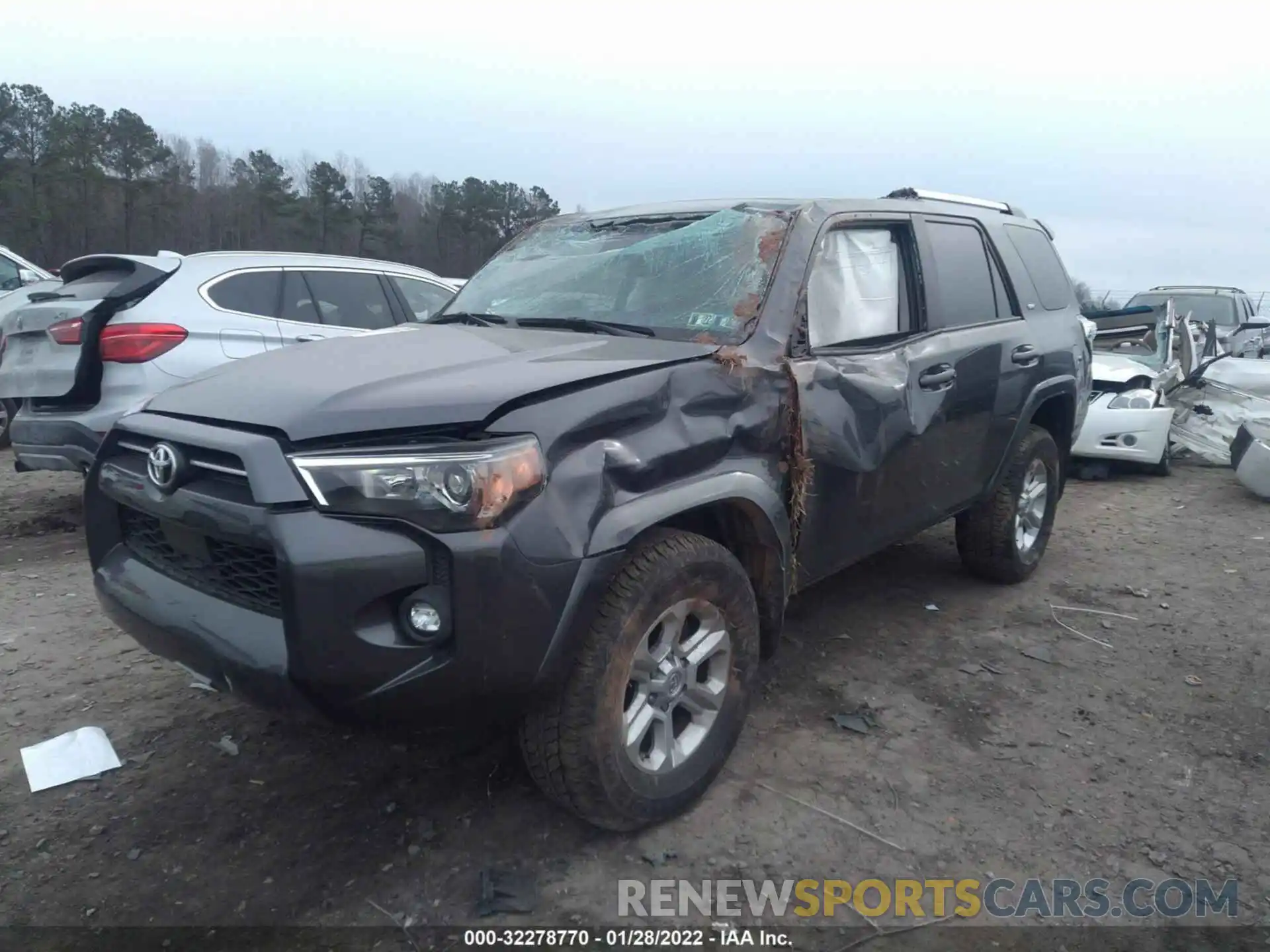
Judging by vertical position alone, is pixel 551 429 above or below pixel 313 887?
above

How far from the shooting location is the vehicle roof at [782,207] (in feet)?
11.4

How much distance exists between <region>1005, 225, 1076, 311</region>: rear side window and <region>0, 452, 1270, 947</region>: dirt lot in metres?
1.75

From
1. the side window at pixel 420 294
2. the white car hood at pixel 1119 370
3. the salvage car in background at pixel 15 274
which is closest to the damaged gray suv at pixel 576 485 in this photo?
the side window at pixel 420 294

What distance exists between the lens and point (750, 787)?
2.96m

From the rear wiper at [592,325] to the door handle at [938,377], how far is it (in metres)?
1.24

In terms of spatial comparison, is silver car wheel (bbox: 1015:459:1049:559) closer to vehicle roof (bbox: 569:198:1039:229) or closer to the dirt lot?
the dirt lot

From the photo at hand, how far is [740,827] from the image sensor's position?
274cm

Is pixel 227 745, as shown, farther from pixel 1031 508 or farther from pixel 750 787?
pixel 1031 508

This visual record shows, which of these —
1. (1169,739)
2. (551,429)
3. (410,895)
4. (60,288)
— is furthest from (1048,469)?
(60,288)

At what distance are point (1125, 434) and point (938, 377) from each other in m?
5.29

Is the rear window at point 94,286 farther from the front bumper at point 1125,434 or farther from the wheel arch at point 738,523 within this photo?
the front bumper at point 1125,434

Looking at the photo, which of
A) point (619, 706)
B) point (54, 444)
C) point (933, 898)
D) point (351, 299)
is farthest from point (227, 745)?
point (351, 299)

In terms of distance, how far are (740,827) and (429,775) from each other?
1.04m

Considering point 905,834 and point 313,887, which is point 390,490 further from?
point 905,834
